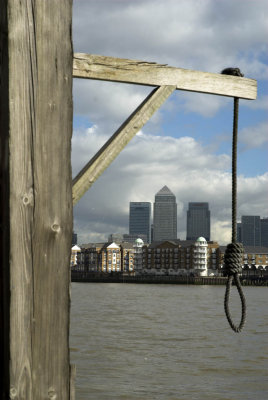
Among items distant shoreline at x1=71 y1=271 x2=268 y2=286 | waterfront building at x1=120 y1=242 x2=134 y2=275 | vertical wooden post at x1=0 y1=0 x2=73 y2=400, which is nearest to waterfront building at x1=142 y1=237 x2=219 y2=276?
waterfront building at x1=120 y1=242 x2=134 y2=275

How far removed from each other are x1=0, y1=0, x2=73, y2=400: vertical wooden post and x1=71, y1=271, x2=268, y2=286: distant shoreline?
128m

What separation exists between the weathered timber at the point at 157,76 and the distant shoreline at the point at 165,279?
127218 millimetres

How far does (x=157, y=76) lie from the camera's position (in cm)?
353

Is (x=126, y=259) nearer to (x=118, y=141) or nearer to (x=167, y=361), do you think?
(x=167, y=361)

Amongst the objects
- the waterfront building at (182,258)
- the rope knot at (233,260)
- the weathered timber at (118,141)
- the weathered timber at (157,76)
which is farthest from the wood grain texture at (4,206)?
the waterfront building at (182,258)

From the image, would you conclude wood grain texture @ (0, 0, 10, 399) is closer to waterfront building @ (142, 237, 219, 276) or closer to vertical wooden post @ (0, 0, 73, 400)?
vertical wooden post @ (0, 0, 73, 400)

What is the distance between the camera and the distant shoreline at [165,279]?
449ft

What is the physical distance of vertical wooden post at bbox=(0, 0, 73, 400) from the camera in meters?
2.54

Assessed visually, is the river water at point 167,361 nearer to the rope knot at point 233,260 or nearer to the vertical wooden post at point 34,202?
the rope knot at point 233,260

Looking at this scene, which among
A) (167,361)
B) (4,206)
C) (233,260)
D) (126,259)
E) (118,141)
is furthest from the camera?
(126,259)

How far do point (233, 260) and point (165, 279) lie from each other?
14237 centimetres

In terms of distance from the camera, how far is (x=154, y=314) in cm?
5203

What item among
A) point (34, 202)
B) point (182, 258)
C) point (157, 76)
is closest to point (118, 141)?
A: point (157, 76)

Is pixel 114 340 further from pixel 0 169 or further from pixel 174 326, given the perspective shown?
pixel 0 169
